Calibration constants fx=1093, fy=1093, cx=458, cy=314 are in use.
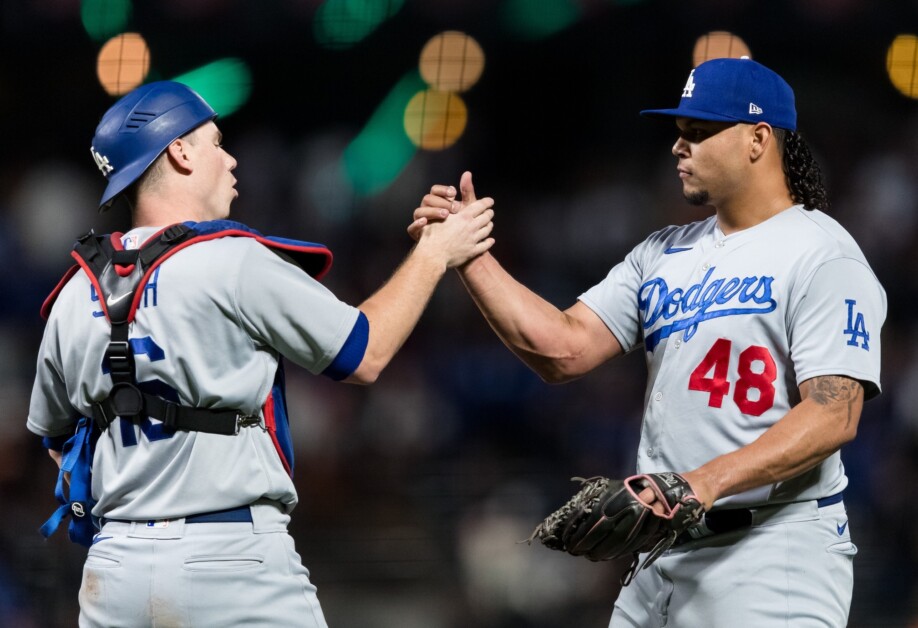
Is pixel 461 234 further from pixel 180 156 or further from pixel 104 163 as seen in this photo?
pixel 104 163

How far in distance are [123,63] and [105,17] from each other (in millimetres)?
262

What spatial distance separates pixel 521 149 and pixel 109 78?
81.2 inches

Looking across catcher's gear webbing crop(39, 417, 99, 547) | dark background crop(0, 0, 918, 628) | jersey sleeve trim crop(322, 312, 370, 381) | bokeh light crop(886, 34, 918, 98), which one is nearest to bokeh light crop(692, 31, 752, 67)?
dark background crop(0, 0, 918, 628)

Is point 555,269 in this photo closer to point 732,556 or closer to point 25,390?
point 25,390

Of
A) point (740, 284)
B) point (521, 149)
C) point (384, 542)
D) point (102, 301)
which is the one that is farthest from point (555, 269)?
point (102, 301)

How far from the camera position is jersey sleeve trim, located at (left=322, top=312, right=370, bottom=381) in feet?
7.64

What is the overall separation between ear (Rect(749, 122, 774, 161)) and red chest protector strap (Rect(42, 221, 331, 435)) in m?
1.30

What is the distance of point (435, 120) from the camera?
18.1 feet

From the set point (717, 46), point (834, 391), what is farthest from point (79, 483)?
point (717, 46)

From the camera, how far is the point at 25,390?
17.2 feet

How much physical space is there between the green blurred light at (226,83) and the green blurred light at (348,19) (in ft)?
1.37

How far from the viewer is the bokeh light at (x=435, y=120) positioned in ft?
18.0

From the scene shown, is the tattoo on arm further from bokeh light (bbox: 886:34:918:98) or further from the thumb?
bokeh light (bbox: 886:34:918:98)

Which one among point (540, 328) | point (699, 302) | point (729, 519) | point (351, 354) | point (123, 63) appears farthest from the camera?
point (123, 63)
